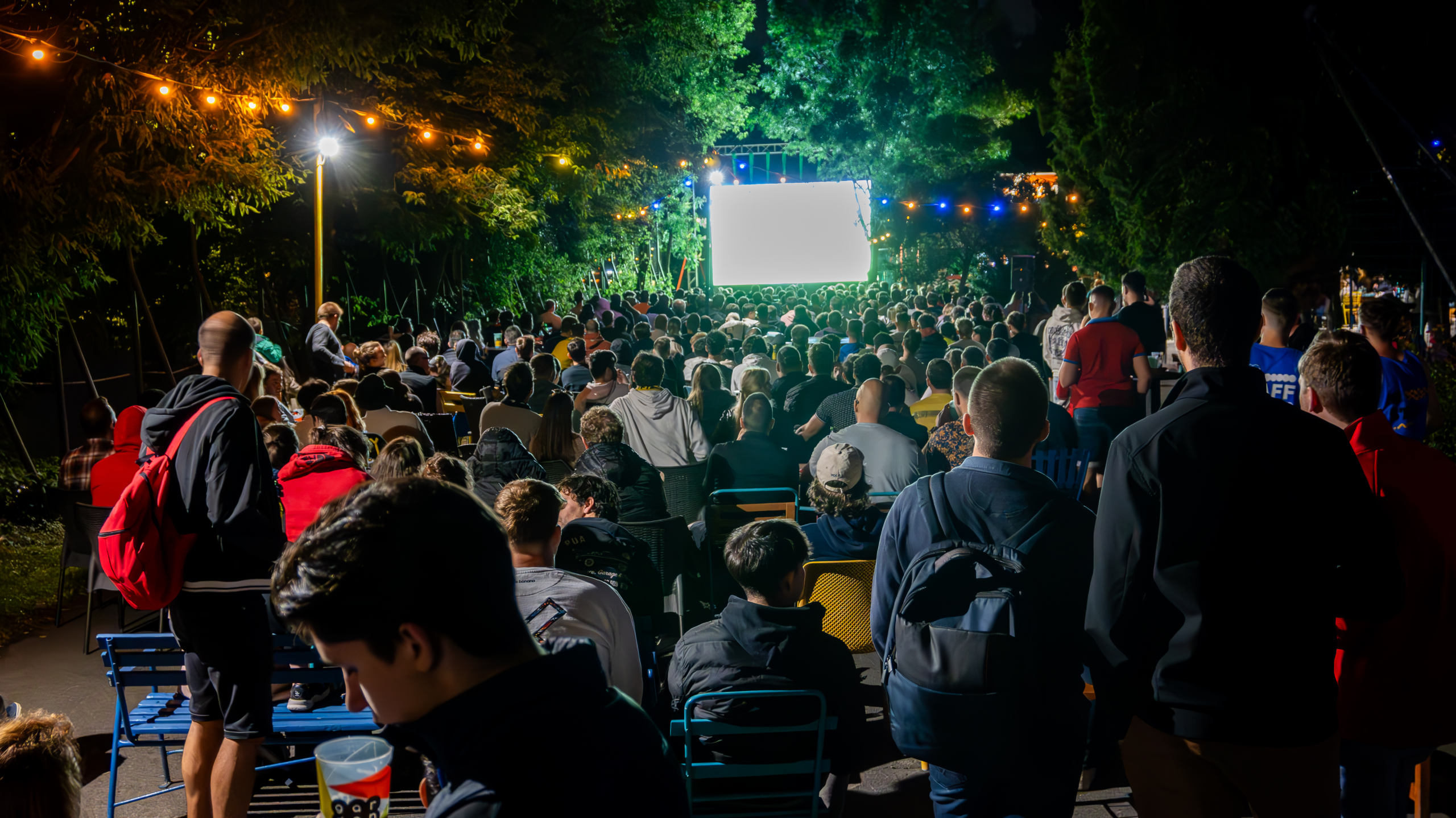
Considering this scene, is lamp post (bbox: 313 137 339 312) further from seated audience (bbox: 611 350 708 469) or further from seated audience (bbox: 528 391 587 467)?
seated audience (bbox: 528 391 587 467)

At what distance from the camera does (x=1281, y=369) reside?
5.48 meters

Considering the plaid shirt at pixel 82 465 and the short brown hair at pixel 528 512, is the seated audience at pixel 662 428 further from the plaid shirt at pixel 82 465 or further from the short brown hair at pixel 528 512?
the short brown hair at pixel 528 512

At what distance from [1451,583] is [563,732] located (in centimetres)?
255

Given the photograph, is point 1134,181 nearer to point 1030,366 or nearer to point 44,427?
point 1030,366

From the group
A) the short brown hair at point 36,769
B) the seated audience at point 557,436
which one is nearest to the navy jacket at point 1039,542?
the short brown hair at point 36,769

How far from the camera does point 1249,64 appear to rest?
535 inches

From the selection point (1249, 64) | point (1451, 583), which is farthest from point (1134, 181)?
point (1451, 583)

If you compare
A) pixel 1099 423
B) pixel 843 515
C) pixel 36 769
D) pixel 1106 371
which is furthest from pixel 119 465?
pixel 1106 371

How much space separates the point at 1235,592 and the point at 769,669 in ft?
4.76

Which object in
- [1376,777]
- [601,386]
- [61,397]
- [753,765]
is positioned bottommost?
[753,765]

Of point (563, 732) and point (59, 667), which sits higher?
point (563, 732)

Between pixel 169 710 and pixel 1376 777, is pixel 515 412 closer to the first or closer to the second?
pixel 169 710

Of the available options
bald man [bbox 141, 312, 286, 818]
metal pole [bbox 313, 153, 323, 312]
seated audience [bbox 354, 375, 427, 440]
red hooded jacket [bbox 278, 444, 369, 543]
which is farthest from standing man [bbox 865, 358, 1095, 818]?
metal pole [bbox 313, 153, 323, 312]

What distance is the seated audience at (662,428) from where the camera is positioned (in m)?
7.29
